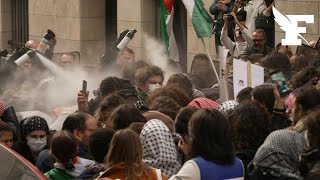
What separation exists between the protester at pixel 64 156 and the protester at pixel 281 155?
164 centimetres

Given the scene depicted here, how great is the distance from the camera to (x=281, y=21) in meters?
15.4

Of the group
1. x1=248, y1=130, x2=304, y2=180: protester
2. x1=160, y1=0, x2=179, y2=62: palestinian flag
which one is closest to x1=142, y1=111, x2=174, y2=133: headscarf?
x1=248, y1=130, x2=304, y2=180: protester

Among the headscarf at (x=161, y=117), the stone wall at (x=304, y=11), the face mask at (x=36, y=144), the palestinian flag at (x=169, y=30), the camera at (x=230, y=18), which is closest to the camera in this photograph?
the headscarf at (x=161, y=117)

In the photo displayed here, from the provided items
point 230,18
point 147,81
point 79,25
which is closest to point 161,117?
point 147,81

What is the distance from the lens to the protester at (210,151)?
8.48 metres

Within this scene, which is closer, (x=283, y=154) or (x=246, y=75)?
(x=283, y=154)

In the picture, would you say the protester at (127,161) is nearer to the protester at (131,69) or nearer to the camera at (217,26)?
the protester at (131,69)

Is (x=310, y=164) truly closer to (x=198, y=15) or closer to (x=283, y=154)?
(x=283, y=154)

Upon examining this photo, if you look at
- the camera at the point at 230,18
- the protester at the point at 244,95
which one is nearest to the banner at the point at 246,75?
the protester at the point at 244,95

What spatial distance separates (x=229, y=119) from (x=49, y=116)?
15.2ft

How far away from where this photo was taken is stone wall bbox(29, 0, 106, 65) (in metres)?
25.0

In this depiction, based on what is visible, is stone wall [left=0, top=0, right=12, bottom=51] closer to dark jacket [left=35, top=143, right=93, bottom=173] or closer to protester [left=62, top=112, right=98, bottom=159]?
protester [left=62, top=112, right=98, bottom=159]

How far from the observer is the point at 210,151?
8.54m

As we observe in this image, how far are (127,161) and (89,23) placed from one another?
1663 cm
